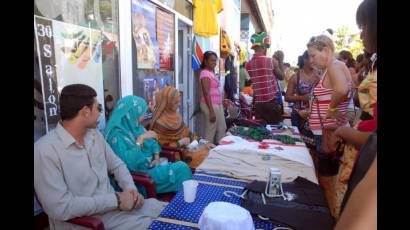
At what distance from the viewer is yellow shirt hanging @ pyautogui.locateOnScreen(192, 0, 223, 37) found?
5230 millimetres

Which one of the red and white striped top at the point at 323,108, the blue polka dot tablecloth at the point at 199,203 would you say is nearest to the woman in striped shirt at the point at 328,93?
the red and white striped top at the point at 323,108

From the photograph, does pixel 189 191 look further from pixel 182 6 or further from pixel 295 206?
pixel 182 6

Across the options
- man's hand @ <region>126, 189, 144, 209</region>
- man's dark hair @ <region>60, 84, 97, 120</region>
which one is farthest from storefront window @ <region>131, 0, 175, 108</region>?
man's hand @ <region>126, 189, 144, 209</region>

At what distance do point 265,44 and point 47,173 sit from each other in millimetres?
3569

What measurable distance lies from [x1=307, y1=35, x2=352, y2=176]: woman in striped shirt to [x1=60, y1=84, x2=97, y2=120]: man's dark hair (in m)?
1.74

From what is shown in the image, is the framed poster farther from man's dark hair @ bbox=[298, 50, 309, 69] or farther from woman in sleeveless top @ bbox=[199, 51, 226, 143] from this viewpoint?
man's dark hair @ bbox=[298, 50, 309, 69]

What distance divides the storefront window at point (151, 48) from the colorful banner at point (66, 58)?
2.61 ft

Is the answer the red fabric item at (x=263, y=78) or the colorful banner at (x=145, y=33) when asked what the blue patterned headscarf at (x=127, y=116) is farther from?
the red fabric item at (x=263, y=78)

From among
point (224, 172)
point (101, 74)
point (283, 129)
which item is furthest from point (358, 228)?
point (283, 129)

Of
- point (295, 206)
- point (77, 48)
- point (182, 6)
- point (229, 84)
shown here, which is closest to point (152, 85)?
point (77, 48)

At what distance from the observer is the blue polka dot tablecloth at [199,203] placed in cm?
130

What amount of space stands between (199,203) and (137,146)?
1158 mm

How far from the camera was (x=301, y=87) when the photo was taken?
394cm
